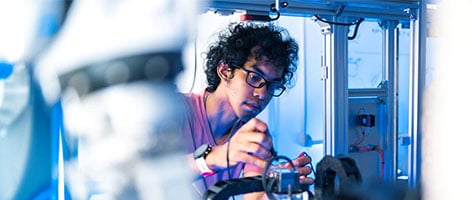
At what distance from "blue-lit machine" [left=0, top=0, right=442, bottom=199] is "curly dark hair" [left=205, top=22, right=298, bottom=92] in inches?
1.7

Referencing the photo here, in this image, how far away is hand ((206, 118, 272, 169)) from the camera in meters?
0.81

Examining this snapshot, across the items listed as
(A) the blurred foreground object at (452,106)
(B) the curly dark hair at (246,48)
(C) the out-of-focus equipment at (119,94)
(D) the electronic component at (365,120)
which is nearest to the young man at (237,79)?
(B) the curly dark hair at (246,48)

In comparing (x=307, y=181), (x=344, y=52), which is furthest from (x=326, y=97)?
(x=307, y=181)

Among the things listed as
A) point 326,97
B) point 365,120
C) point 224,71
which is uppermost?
point 224,71

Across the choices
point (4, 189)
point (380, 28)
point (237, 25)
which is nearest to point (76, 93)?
point (4, 189)

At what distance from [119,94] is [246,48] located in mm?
414

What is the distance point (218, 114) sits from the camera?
4.09 feet

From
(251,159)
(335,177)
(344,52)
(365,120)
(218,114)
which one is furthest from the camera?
(365,120)

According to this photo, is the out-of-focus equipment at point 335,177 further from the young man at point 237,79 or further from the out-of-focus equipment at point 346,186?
the young man at point 237,79

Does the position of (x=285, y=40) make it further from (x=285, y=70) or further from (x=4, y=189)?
(x=4, y=189)

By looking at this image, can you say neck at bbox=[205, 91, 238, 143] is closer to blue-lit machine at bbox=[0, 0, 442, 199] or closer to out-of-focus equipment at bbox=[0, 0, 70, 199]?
blue-lit machine at bbox=[0, 0, 442, 199]

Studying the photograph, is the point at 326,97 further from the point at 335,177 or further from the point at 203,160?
the point at 335,177

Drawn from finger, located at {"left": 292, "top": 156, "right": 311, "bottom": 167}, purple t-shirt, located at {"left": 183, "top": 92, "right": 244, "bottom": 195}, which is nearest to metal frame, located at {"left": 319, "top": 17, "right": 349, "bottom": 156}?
purple t-shirt, located at {"left": 183, "top": 92, "right": 244, "bottom": 195}

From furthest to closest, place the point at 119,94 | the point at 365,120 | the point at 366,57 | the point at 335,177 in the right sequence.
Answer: the point at 366,57
the point at 365,120
the point at 119,94
the point at 335,177
